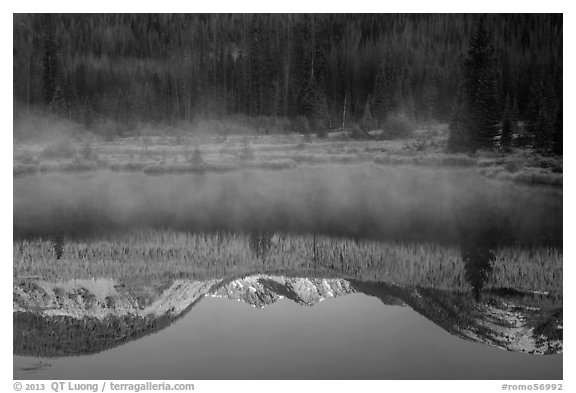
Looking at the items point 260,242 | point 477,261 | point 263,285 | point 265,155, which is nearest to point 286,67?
point 265,155

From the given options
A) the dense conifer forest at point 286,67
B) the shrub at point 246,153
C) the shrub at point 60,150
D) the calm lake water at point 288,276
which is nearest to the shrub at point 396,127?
the dense conifer forest at point 286,67

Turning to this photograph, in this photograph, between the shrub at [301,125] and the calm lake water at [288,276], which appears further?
the shrub at [301,125]

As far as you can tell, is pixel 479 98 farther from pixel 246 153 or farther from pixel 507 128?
pixel 246 153

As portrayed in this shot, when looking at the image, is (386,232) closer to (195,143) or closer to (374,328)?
(374,328)

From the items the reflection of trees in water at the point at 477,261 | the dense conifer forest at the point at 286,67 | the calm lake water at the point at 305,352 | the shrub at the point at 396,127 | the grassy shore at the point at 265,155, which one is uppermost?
A: the dense conifer forest at the point at 286,67

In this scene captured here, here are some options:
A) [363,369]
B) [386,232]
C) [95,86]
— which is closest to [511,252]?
[386,232]

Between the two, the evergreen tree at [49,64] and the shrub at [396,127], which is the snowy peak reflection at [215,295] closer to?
the shrub at [396,127]

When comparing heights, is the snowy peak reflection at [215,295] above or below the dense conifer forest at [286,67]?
below
